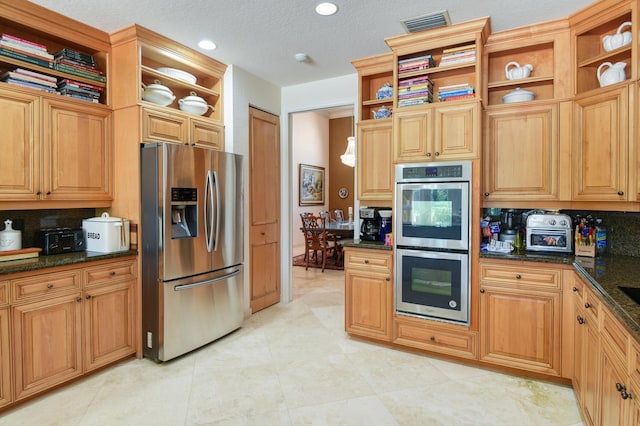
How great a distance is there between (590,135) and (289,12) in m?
2.34

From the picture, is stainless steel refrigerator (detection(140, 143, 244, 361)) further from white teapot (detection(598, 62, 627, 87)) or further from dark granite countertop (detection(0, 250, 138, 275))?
white teapot (detection(598, 62, 627, 87))

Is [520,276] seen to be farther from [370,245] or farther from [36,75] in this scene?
[36,75]

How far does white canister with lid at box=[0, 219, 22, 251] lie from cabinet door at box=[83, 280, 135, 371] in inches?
23.5

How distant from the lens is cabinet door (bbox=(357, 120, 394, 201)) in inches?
133

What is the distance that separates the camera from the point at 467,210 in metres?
2.81

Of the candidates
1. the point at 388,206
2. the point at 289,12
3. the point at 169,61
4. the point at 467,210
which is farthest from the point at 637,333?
the point at 169,61

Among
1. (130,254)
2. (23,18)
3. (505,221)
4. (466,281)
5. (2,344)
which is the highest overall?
(23,18)

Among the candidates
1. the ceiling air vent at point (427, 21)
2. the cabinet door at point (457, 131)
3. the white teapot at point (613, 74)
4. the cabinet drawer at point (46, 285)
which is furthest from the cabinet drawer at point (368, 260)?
the cabinet drawer at point (46, 285)

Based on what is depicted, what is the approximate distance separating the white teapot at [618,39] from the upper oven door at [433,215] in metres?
1.33

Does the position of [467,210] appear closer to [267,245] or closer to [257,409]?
[257,409]

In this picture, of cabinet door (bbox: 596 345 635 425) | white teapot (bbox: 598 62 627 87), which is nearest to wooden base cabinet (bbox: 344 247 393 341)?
cabinet door (bbox: 596 345 635 425)

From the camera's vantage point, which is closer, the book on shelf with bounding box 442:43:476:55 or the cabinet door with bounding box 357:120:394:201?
the book on shelf with bounding box 442:43:476:55

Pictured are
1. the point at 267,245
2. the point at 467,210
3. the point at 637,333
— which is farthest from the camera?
the point at 267,245

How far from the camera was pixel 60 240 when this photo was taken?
2.76 meters
